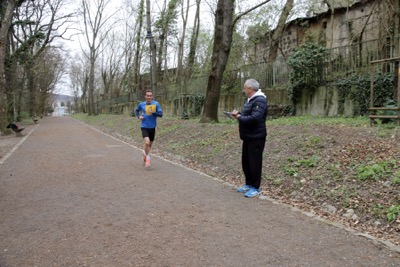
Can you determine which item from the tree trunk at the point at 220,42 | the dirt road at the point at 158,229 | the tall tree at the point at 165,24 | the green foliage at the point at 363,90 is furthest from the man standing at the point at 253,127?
the tall tree at the point at 165,24

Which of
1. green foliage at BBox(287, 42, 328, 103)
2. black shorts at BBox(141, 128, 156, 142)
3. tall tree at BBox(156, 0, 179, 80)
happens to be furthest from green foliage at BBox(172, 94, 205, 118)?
tall tree at BBox(156, 0, 179, 80)

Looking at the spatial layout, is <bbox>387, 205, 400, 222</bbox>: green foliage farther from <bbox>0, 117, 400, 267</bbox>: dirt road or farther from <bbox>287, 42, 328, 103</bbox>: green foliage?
<bbox>287, 42, 328, 103</bbox>: green foliage

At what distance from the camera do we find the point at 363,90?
499 inches

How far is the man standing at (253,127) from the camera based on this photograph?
5879 millimetres

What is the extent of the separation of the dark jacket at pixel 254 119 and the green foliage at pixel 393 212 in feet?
7.38

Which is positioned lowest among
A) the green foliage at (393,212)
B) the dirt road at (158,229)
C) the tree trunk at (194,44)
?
the dirt road at (158,229)

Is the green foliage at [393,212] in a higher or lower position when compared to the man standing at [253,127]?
lower

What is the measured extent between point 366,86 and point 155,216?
10670mm

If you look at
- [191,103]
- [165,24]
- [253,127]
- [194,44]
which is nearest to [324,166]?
[253,127]

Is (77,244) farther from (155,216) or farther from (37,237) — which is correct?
(155,216)

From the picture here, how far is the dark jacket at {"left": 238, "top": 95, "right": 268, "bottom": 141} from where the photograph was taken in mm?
5847

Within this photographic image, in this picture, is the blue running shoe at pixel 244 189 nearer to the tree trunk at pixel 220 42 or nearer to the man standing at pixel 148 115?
the man standing at pixel 148 115

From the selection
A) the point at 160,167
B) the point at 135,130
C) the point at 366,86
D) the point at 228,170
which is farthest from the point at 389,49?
the point at 135,130

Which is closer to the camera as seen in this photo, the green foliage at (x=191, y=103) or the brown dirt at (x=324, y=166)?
the brown dirt at (x=324, y=166)
